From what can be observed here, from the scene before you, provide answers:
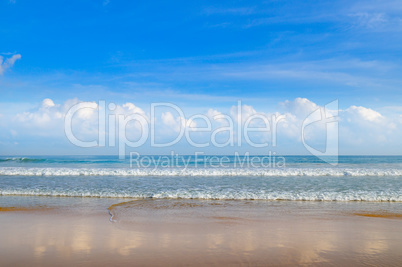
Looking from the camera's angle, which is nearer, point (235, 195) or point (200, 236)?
point (200, 236)

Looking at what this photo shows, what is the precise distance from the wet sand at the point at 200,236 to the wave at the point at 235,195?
180 cm

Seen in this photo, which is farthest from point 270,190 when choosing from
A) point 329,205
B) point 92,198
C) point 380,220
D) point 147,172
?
point 147,172

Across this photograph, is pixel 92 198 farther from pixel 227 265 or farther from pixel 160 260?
pixel 227 265

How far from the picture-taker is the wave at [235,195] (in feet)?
35.6

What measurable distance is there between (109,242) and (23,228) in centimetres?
264

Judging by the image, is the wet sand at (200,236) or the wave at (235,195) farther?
the wave at (235,195)

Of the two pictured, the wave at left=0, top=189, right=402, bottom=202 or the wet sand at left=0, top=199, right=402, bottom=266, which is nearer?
the wet sand at left=0, top=199, right=402, bottom=266

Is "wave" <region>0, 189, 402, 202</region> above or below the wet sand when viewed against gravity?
below

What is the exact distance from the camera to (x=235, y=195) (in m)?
11.4

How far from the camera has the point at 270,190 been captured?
41.0ft

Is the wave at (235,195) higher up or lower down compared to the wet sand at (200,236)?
lower down

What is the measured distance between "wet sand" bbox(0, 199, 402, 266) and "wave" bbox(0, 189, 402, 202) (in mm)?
1799

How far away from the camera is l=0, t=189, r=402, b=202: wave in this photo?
10.8m

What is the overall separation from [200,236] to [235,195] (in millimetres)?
5449
